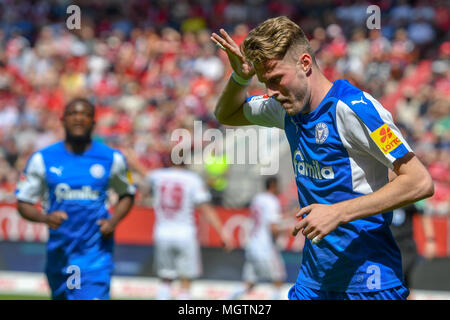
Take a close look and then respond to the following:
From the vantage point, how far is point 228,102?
4.08 metres

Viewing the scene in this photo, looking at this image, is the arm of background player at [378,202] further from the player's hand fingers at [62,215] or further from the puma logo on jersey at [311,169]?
the player's hand fingers at [62,215]

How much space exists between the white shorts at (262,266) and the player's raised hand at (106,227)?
4.65 m

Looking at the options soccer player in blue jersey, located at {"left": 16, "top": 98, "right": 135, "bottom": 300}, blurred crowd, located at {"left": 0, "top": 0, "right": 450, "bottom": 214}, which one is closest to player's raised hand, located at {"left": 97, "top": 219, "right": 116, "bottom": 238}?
soccer player in blue jersey, located at {"left": 16, "top": 98, "right": 135, "bottom": 300}

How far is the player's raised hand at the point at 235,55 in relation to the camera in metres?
3.78

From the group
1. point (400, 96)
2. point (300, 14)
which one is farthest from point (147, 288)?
point (300, 14)

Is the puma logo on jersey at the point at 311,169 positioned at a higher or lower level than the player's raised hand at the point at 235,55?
lower

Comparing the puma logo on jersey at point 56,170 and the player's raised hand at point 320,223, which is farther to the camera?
the puma logo on jersey at point 56,170

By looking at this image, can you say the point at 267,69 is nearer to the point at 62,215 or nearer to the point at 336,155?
the point at 336,155

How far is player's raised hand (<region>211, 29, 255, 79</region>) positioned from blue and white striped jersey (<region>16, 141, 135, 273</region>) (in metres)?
2.76

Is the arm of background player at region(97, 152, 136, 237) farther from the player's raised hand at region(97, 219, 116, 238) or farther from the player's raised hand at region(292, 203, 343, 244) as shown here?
the player's raised hand at region(292, 203, 343, 244)

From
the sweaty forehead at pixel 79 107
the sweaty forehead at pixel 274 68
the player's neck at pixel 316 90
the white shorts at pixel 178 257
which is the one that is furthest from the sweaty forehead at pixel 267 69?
the white shorts at pixel 178 257

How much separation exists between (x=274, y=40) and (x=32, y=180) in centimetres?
369

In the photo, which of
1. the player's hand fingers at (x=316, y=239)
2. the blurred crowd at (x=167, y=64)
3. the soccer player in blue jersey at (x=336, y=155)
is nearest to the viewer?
the player's hand fingers at (x=316, y=239)
